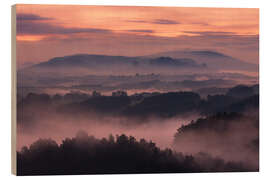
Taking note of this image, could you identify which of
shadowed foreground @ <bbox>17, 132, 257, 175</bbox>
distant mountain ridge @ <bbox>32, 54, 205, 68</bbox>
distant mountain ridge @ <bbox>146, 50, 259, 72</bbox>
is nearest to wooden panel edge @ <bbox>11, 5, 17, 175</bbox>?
shadowed foreground @ <bbox>17, 132, 257, 175</bbox>

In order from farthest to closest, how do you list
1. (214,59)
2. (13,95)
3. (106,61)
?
(214,59), (106,61), (13,95)

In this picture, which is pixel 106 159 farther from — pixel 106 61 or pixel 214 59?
pixel 214 59

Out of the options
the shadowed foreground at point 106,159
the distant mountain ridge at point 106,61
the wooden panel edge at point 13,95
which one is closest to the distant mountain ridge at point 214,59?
the distant mountain ridge at point 106,61

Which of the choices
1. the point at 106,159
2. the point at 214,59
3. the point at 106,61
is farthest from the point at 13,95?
the point at 214,59

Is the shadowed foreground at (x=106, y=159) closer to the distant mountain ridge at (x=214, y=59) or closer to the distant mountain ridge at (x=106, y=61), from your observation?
the distant mountain ridge at (x=106, y=61)

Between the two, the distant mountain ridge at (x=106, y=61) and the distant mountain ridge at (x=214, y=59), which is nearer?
the distant mountain ridge at (x=106, y=61)

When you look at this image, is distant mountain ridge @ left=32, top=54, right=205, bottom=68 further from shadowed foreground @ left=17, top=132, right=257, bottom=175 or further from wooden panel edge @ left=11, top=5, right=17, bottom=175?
shadowed foreground @ left=17, top=132, right=257, bottom=175

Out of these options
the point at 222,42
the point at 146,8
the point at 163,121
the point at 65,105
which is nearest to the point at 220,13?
the point at 222,42

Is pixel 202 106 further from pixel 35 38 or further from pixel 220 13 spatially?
pixel 35 38
